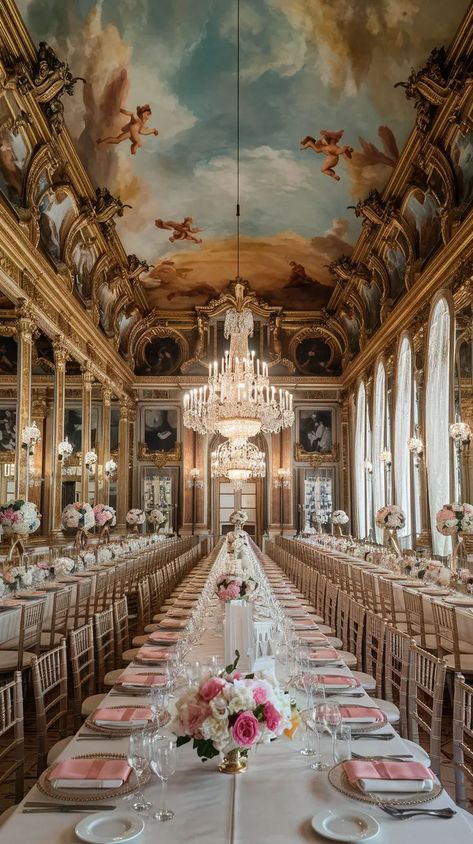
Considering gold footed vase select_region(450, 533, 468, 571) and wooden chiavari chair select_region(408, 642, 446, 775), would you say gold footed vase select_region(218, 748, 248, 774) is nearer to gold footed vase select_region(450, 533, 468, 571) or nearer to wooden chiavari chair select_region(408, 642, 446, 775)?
wooden chiavari chair select_region(408, 642, 446, 775)

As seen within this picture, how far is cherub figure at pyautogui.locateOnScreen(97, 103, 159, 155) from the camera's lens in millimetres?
13406

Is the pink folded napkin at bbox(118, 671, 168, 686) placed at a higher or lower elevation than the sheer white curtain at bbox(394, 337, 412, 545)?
lower

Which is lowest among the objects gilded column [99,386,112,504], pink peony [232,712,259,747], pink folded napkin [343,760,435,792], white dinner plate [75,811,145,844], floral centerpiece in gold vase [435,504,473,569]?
white dinner plate [75,811,145,844]

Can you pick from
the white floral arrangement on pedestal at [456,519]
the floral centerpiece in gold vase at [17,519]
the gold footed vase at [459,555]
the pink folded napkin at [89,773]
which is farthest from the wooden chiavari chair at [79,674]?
the gold footed vase at [459,555]

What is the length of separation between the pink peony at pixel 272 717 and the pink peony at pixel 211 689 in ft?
0.55

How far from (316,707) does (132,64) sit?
12431 millimetres

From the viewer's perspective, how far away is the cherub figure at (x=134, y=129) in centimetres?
1341

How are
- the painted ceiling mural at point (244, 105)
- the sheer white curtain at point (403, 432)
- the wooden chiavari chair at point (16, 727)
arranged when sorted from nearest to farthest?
the wooden chiavari chair at point (16, 727) < the painted ceiling mural at point (244, 105) < the sheer white curtain at point (403, 432)

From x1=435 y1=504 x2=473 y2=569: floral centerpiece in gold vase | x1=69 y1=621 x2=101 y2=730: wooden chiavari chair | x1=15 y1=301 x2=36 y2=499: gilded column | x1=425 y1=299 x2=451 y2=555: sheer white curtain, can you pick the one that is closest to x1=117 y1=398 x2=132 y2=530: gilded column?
x1=15 y1=301 x2=36 y2=499: gilded column

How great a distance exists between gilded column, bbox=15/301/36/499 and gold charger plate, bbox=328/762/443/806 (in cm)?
951

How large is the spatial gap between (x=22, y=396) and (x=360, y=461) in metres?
13.4

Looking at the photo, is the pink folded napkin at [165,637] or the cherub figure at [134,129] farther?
the cherub figure at [134,129]

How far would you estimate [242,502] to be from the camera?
83.8 feet

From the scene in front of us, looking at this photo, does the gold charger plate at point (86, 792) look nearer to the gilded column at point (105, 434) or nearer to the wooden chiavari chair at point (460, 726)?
the wooden chiavari chair at point (460, 726)
